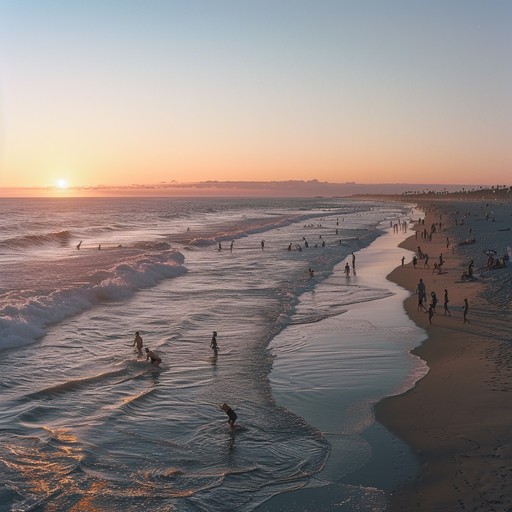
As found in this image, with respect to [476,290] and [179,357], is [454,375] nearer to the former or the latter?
[179,357]

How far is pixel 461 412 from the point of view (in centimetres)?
1386

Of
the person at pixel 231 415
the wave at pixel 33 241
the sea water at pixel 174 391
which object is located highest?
the wave at pixel 33 241

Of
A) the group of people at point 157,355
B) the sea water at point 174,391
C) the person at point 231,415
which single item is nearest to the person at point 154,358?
the group of people at point 157,355

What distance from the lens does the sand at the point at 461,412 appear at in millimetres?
10227

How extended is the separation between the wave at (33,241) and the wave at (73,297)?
27580 mm

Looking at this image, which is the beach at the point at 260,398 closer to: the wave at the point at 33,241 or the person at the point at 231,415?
the person at the point at 231,415

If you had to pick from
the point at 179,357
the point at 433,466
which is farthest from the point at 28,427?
the point at 433,466

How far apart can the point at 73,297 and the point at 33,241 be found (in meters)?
45.1

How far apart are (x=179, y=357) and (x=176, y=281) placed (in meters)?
19.8

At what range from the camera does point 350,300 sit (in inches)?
1193

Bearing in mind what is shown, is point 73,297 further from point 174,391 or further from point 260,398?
point 260,398

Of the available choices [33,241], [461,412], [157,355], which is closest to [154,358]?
[157,355]

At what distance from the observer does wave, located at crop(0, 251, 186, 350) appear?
23905 millimetres

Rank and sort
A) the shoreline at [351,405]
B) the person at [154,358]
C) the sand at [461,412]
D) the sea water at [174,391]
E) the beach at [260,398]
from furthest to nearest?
the person at [154,358] → the sea water at [174,391] → the beach at [260,398] → the shoreline at [351,405] → the sand at [461,412]
